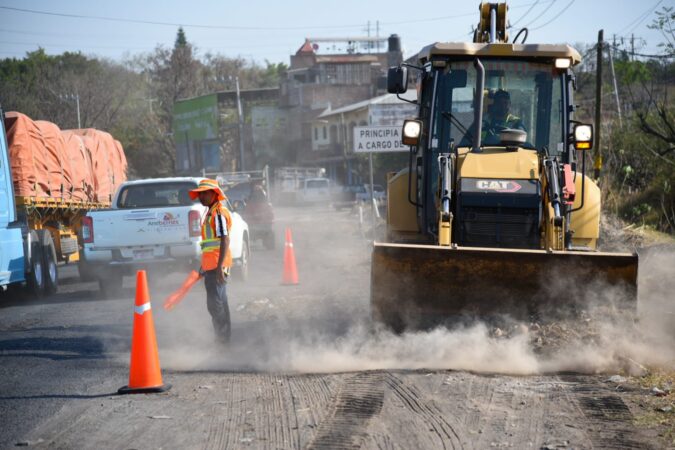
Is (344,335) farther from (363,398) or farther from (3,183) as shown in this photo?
(3,183)

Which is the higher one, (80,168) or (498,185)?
(498,185)

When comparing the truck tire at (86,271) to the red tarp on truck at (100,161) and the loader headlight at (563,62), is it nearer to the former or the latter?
the red tarp on truck at (100,161)

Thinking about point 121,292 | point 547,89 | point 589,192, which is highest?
point 547,89

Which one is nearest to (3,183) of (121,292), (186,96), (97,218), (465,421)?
(97,218)

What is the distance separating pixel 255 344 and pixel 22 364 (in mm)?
2452

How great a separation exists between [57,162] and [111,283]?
19.1 feet

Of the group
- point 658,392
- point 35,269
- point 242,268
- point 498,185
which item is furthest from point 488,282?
point 35,269

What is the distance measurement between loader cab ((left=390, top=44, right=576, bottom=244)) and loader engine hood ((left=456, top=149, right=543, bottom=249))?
476 mm

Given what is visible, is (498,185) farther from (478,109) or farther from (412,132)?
(412,132)

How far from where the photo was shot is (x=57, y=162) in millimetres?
19156

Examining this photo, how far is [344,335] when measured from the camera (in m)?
9.01

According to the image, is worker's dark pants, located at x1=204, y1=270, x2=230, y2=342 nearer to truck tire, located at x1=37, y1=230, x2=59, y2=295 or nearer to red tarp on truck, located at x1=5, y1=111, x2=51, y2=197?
truck tire, located at x1=37, y1=230, x2=59, y2=295

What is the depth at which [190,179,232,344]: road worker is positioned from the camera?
8.80 m

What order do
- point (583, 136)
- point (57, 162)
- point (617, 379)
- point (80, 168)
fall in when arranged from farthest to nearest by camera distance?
point (80, 168) → point (57, 162) → point (583, 136) → point (617, 379)
